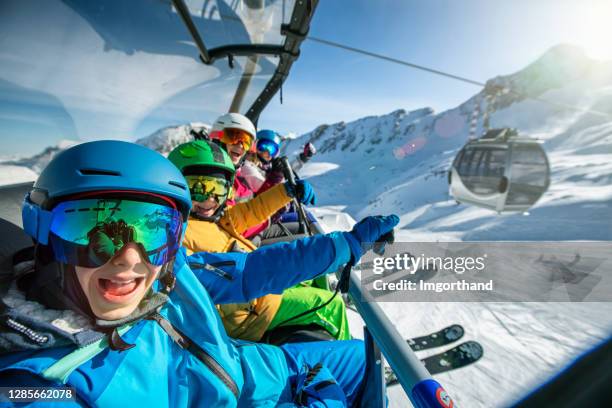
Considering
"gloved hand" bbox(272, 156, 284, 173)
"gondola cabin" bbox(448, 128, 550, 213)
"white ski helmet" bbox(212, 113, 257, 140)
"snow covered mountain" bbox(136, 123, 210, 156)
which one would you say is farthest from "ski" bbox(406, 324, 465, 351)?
"gondola cabin" bbox(448, 128, 550, 213)

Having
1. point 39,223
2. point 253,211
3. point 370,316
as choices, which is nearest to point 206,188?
point 253,211

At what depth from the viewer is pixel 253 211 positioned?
2607mm

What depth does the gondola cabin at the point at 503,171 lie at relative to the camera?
32.0 feet

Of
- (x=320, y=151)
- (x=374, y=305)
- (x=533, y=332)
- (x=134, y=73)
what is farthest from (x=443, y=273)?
(x=320, y=151)

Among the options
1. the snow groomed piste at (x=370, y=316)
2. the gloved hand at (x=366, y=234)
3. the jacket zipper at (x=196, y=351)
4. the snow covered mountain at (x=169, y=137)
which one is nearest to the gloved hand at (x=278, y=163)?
the snow groomed piste at (x=370, y=316)

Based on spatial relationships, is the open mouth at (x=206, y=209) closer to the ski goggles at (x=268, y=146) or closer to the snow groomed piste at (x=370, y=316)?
the snow groomed piste at (x=370, y=316)

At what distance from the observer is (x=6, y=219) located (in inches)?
54.8

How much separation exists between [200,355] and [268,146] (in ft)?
15.0

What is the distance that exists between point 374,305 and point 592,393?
2.04 metres

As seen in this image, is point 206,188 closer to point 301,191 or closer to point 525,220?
point 301,191

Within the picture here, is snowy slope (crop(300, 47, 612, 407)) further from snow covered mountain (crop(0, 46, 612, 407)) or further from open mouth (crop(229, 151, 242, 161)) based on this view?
open mouth (crop(229, 151, 242, 161))

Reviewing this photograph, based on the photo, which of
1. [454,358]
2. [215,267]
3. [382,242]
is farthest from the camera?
[454,358]

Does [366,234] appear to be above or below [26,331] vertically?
below

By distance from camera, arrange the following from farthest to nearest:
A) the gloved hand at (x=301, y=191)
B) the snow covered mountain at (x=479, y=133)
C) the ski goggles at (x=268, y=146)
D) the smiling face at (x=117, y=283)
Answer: the snow covered mountain at (x=479, y=133) < the ski goggles at (x=268, y=146) < the gloved hand at (x=301, y=191) < the smiling face at (x=117, y=283)
